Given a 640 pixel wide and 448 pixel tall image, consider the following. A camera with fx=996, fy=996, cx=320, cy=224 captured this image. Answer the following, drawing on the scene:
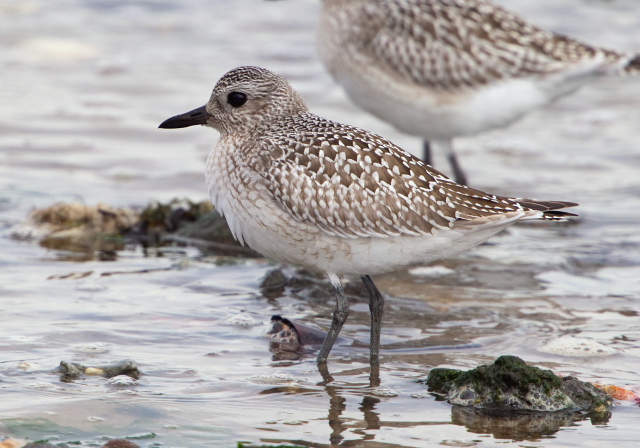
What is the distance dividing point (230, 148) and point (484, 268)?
9.49 ft

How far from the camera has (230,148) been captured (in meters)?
6.04

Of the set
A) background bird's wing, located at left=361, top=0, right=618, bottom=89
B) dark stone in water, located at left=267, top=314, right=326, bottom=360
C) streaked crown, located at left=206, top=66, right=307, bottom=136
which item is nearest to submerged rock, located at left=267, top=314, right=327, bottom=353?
dark stone in water, located at left=267, top=314, right=326, bottom=360

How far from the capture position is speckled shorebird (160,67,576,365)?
5703 millimetres

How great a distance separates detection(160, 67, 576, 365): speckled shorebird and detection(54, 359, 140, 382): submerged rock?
1.01 meters

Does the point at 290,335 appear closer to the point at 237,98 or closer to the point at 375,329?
the point at 375,329

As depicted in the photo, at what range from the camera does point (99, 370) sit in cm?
548

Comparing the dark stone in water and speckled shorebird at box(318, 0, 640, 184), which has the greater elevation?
speckled shorebird at box(318, 0, 640, 184)

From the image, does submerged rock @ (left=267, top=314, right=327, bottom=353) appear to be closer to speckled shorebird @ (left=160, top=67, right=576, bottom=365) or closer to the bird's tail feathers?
speckled shorebird @ (left=160, top=67, right=576, bottom=365)

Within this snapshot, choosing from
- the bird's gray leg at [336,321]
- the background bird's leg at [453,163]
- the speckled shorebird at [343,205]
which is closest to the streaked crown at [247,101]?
the speckled shorebird at [343,205]

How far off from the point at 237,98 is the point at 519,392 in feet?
8.28

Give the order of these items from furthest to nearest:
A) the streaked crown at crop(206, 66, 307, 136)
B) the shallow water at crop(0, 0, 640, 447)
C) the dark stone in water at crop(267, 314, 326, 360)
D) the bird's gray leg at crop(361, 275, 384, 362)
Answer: the streaked crown at crop(206, 66, 307, 136)
the dark stone in water at crop(267, 314, 326, 360)
the bird's gray leg at crop(361, 275, 384, 362)
the shallow water at crop(0, 0, 640, 447)

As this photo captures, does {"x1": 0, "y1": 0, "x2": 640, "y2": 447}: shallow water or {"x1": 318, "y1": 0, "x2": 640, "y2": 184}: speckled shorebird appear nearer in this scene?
{"x1": 0, "y1": 0, "x2": 640, "y2": 447}: shallow water

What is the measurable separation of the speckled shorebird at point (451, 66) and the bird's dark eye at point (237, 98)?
350cm

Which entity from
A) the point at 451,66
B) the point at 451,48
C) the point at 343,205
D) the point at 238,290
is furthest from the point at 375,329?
the point at 451,48
